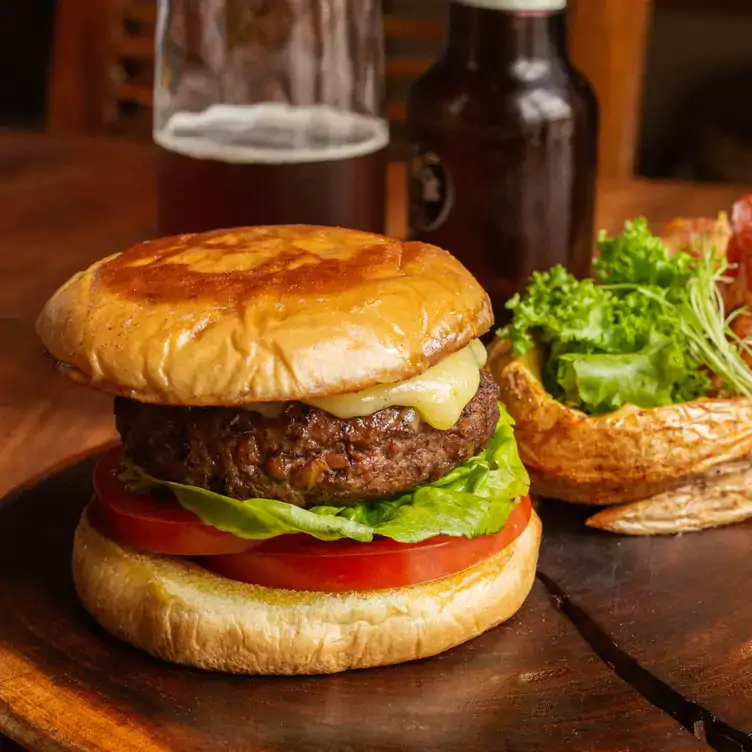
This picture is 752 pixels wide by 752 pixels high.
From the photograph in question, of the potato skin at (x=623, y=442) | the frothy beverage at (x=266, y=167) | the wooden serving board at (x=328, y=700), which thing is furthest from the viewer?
the frothy beverage at (x=266, y=167)

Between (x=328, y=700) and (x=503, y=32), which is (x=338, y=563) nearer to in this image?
(x=328, y=700)

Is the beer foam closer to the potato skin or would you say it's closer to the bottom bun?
the potato skin

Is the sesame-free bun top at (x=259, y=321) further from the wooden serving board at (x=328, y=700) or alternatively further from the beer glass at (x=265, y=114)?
the beer glass at (x=265, y=114)

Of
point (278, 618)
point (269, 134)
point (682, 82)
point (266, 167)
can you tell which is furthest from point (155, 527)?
point (682, 82)

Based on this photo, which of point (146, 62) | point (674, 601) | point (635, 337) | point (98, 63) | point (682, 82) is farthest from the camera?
point (682, 82)

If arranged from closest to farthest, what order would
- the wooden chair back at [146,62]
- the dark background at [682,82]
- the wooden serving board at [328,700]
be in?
the wooden serving board at [328,700]
the wooden chair back at [146,62]
the dark background at [682,82]

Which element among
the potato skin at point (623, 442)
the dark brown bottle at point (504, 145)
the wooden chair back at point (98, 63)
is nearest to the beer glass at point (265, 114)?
the dark brown bottle at point (504, 145)

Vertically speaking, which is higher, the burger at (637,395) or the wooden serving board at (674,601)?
the burger at (637,395)

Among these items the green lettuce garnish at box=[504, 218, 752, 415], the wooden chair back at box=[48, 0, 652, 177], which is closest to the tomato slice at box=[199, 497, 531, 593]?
the green lettuce garnish at box=[504, 218, 752, 415]
